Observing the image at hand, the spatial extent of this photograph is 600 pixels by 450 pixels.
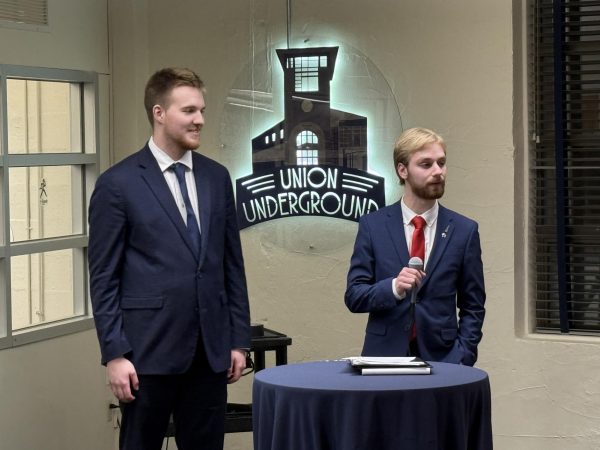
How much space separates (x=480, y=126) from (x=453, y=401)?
214 cm

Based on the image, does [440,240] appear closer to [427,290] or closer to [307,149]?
[427,290]

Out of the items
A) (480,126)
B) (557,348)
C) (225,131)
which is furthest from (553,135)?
(225,131)

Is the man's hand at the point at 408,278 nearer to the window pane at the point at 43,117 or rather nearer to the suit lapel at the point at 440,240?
the suit lapel at the point at 440,240

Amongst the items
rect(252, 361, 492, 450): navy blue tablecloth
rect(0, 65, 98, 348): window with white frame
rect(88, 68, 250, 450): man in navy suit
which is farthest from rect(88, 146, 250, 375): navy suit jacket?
rect(0, 65, 98, 348): window with white frame

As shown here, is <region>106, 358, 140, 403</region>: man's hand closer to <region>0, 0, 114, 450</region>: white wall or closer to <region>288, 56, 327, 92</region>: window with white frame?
<region>0, 0, 114, 450</region>: white wall

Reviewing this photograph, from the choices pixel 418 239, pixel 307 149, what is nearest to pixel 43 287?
pixel 307 149

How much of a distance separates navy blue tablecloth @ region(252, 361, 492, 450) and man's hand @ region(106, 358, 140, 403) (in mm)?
486

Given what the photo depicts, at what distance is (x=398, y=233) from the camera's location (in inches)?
160

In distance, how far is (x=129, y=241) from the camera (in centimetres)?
388

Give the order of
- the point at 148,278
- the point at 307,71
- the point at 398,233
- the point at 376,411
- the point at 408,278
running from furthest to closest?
1. the point at 307,71
2. the point at 398,233
3. the point at 148,278
4. the point at 408,278
5. the point at 376,411

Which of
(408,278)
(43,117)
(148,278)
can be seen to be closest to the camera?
(408,278)

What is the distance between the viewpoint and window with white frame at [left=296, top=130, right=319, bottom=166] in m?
5.58

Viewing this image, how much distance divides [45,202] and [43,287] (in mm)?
377

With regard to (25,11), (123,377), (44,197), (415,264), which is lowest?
(123,377)
